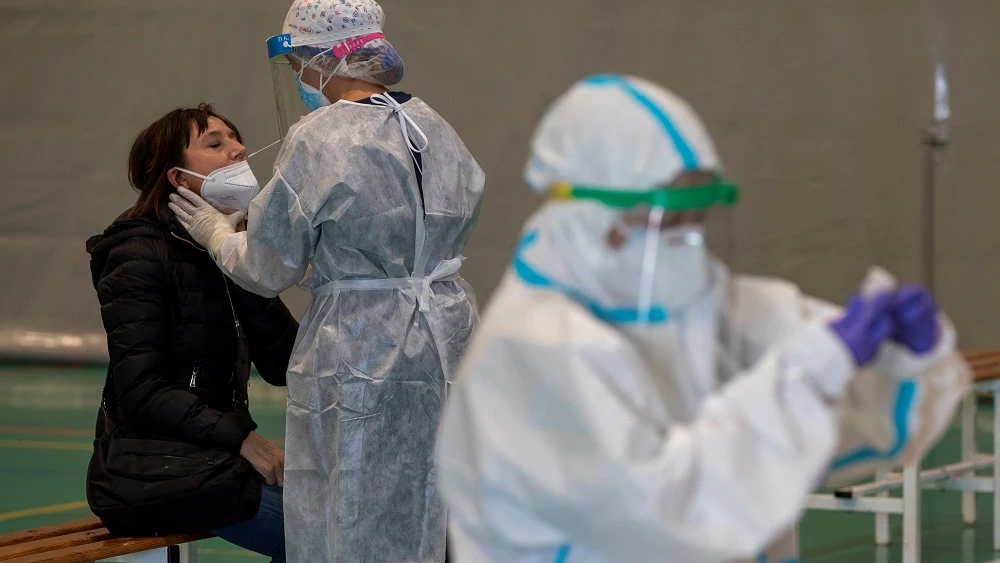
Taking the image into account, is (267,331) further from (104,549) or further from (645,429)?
(645,429)

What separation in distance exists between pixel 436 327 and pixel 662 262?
169 cm

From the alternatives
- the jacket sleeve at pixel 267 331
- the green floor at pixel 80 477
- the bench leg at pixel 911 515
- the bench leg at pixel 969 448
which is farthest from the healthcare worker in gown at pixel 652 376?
the bench leg at pixel 969 448

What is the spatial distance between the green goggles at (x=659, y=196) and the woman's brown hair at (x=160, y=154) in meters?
1.92

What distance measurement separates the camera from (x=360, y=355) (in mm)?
3037

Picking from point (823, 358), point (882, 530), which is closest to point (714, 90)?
point (882, 530)

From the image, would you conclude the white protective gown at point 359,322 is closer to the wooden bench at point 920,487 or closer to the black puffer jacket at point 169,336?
the black puffer jacket at point 169,336

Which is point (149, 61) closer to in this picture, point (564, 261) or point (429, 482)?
point (429, 482)

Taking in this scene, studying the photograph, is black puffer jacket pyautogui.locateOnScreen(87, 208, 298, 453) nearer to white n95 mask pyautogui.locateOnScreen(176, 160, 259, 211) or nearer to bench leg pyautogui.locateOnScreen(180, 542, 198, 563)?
white n95 mask pyautogui.locateOnScreen(176, 160, 259, 211)

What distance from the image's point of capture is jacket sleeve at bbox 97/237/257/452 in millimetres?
2965

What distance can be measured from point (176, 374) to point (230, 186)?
1.65 feet

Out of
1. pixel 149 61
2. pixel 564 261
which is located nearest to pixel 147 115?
pixel 149 61

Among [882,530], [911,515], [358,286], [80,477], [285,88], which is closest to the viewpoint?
[358,286]

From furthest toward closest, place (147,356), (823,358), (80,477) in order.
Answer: (80,477), (147,356), (823,358)

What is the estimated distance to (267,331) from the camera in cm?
338
